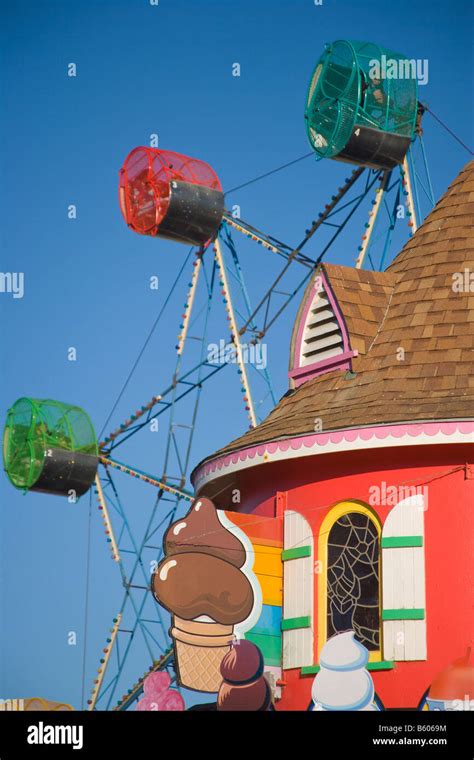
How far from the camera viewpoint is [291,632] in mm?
16391

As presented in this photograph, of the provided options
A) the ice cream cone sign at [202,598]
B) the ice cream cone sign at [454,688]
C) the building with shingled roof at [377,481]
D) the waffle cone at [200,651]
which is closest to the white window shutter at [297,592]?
the building with shingled roof at [377,481]

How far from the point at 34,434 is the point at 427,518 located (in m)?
13.5

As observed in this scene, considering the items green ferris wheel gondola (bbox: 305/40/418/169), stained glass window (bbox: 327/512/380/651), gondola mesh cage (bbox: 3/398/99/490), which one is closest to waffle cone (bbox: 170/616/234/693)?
stained glass window (bbox: 327/512/380/651)

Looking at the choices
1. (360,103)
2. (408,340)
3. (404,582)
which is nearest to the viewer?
(404,582)

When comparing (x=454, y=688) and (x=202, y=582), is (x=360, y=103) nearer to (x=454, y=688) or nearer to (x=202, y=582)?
(x=202, y=582)

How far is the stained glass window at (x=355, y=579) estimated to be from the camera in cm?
1590

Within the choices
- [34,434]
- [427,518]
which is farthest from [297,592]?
[34,434]

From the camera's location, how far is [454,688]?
15.0m

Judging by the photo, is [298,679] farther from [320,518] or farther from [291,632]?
[320,518]

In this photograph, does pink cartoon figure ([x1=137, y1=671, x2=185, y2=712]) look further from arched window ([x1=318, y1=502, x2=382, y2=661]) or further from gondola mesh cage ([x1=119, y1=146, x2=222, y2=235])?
gondola mesh cage ([x1=119, y1=146, x2=222, y2=235])

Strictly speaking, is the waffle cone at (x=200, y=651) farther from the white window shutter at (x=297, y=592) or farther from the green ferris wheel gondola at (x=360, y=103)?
the green ferris wheel gondola at (x=360, y=103)
